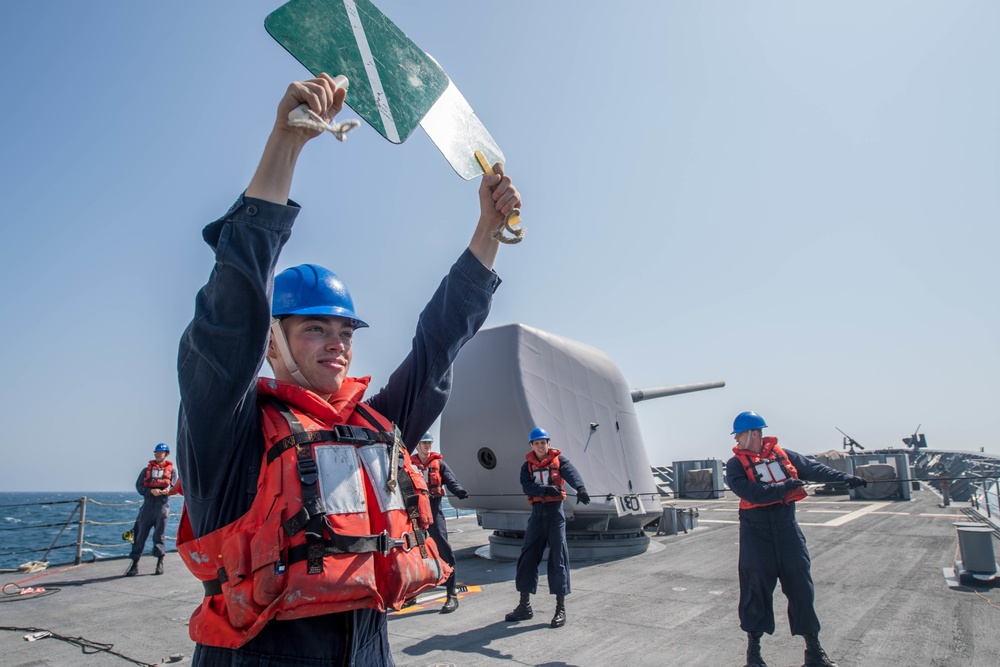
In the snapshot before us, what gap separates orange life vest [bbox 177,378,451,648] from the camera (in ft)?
4.02

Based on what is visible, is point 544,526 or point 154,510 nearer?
point 544,526

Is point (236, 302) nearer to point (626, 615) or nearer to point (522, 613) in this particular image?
point (522, 613)

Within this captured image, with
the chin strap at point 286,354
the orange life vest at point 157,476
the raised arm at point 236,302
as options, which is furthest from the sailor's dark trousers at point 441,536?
the raised arm at point 236,302

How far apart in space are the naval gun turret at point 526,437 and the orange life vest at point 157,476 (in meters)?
4.21

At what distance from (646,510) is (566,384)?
96.0 inches

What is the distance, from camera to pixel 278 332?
5.32ft

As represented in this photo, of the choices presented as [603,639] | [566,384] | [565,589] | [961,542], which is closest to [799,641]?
[603,639]

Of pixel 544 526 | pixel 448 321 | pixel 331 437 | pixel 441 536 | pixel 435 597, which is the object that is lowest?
pixel 435 597

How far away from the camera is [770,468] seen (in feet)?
16.4

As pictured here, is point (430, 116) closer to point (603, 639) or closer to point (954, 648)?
point (603, 639)

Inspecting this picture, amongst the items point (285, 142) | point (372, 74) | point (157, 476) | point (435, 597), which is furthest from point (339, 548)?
point (157, 476)

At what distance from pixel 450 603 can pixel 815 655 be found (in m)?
3.41

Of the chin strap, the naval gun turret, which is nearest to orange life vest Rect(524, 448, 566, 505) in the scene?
the naval gun turret

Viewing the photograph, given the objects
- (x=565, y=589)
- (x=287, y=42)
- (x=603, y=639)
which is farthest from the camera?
(x=565, y=589)
